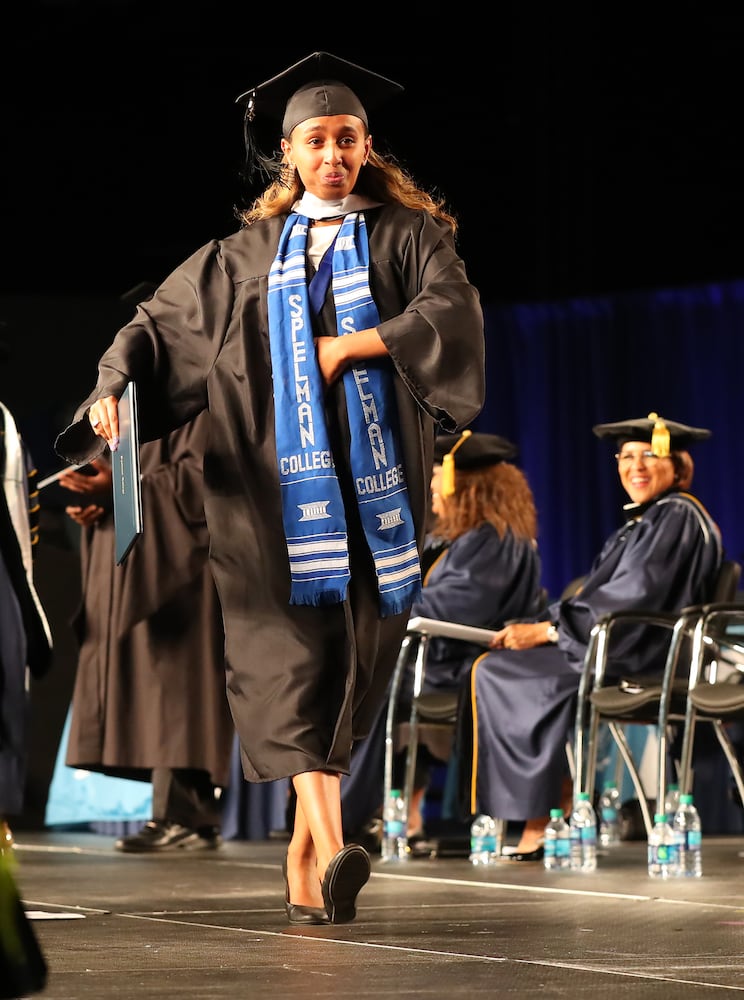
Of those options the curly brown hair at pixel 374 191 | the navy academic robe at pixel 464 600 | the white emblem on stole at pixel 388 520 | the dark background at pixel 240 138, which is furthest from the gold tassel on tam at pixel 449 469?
the dark background at pixel 240 138

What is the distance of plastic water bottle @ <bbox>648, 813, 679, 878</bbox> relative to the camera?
3.98m

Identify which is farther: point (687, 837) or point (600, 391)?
point (600, 391)

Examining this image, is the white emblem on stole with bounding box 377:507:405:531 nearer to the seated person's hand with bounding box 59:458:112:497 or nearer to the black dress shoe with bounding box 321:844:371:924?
the black dress shoe with bounding box 321:844:371:924

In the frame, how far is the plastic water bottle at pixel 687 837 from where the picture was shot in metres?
4.00

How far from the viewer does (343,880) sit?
266 cm

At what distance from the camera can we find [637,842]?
19.7 ft

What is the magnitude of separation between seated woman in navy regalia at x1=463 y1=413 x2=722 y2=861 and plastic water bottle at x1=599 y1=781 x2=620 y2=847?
2.21 feet

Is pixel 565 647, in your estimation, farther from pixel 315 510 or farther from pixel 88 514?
pixel 315 510

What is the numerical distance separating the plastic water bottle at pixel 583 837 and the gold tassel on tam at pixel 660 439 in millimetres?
1142

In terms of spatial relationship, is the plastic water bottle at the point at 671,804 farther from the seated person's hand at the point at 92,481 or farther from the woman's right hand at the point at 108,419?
the seated person's hand at the point at 92,481

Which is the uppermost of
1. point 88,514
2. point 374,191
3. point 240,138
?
point 240,138

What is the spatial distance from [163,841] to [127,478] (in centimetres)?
256

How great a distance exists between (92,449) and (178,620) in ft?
7.32

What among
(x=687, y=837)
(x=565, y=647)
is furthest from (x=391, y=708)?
(x=687, y=837)
